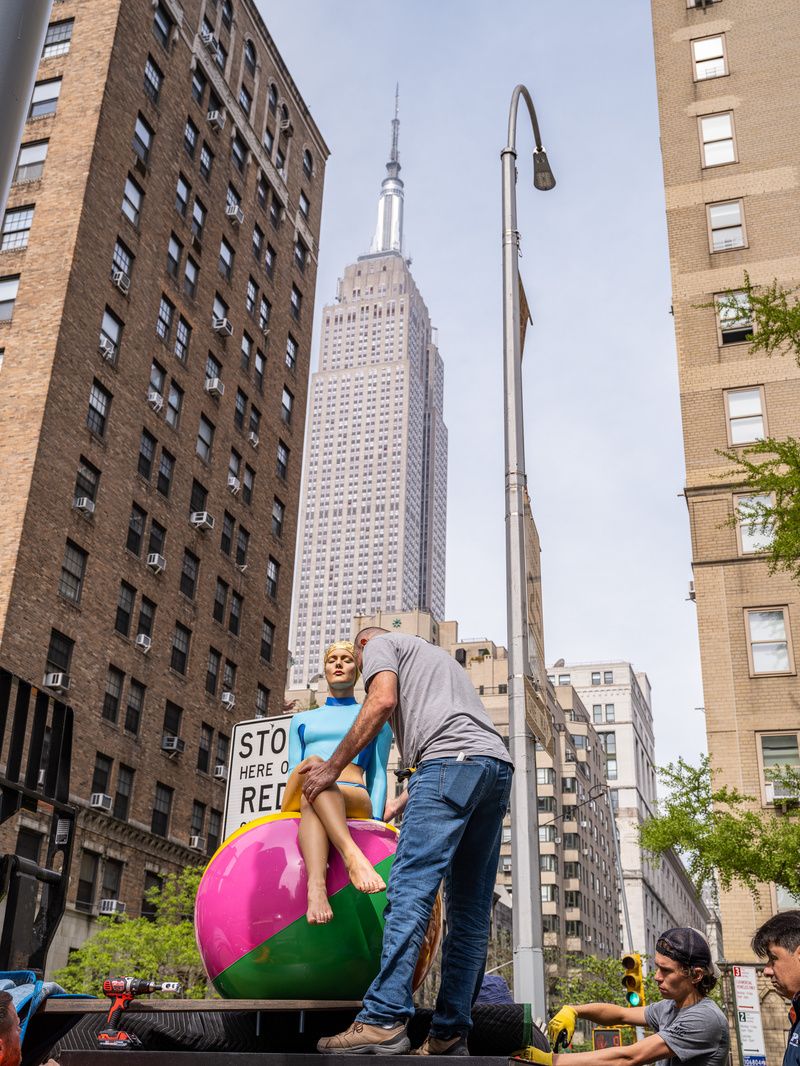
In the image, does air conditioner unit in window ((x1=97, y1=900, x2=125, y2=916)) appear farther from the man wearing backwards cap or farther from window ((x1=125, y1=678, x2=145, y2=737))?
the man wearing backwards cap

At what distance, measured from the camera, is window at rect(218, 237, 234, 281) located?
48750 mm

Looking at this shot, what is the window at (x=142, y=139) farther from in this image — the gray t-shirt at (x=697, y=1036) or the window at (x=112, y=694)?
the gray t-shirt at (x=697, y=1036)

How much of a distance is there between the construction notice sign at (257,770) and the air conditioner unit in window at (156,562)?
1137 inches

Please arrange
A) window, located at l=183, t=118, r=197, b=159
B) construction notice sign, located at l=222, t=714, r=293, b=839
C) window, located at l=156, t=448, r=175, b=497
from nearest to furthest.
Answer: construction notice sign, located at l=222, t=714, r=293, b=839 → window, located at l=156, t=448, r=175, b=497 → window, located at l=183, t=118, r=197, b=159

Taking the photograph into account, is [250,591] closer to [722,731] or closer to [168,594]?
[168,594]

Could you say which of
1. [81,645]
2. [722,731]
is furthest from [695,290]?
[81,645]

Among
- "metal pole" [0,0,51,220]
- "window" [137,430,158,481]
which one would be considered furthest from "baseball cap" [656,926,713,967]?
"window" [137,430,158,481]

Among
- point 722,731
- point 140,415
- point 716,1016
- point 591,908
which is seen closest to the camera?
point 716,1016

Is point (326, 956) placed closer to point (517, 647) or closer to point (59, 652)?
point (517, 647)

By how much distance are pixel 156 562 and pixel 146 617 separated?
6.67 feet

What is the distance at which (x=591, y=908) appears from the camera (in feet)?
343

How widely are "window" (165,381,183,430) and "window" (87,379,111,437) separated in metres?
4.25

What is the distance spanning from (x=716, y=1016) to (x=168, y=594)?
37.5 metres

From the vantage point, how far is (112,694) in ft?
120
